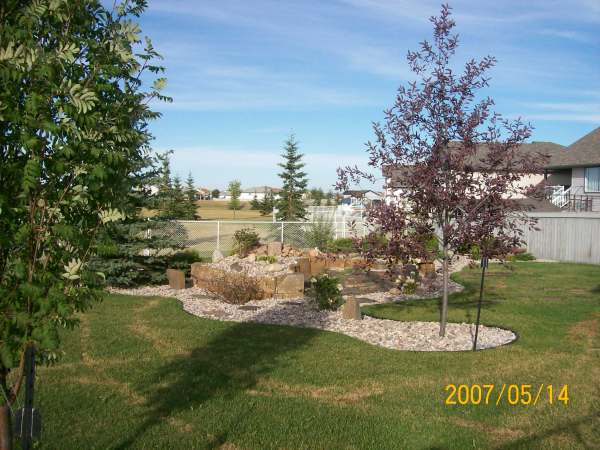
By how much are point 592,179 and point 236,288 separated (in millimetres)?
25884

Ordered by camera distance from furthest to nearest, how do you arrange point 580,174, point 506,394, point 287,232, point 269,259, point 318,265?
1. point 580,174
2. point 287,232
3. point 318,265
4. point 269,259
5. point 506,394

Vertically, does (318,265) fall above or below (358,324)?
above

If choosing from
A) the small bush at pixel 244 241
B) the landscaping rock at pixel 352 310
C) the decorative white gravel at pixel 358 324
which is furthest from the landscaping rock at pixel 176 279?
the landscaping rock at pixel 352 310

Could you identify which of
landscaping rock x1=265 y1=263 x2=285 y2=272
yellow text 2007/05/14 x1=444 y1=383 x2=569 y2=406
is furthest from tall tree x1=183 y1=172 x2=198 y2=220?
yellow text 2007/05/14 x1=444 y1=383 x2=569 y2=406

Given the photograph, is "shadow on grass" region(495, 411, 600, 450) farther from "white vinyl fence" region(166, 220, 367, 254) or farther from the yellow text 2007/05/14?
"white vinyl fence" region(166, 220, 367, 254)

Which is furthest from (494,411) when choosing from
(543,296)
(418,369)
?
(543,296)

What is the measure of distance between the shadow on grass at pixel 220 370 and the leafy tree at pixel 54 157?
6.95 feet

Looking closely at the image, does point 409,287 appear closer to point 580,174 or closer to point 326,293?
point 326,293

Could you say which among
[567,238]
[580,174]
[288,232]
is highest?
[580,174]

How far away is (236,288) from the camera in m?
11.6

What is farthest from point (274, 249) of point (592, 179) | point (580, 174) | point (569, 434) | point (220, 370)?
→ point (580, 174)

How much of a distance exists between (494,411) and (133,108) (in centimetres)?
435

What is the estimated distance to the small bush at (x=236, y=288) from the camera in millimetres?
11625

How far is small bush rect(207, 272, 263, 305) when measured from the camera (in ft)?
38.1
